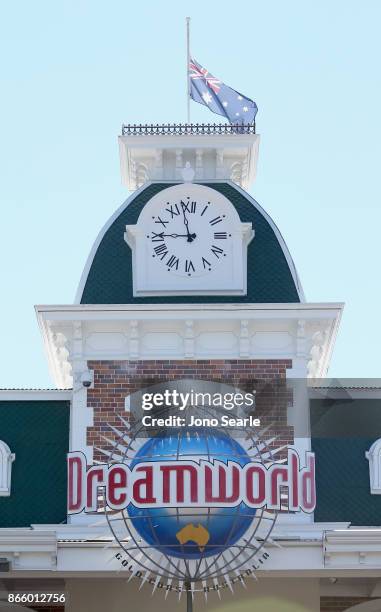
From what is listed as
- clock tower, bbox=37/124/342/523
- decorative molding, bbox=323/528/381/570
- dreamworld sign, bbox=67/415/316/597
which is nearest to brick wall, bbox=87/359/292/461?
clock tower, bbox=37/124/342/523

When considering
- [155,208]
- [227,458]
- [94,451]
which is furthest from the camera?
[155,208]

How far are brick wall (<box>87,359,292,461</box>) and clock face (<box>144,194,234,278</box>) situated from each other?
2.02m

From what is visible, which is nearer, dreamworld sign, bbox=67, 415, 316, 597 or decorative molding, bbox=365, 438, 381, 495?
dreamworld sign, bbox=67, 415, 316, 597

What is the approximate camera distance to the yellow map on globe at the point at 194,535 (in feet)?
85.4

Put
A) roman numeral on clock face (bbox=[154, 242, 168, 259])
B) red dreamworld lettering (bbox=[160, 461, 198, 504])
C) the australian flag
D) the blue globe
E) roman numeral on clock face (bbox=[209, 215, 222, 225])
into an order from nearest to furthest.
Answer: the blue globe → red dreamworld lettering (bbox=[160, 461, 198, 504]) → roman numeral on clock face (bbox=[154, 242, 168, 259]) → roman numeral on clock face (bbox=[209, 215, 222, 225]) → the australian flag

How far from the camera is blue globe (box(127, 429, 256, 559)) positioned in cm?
2598

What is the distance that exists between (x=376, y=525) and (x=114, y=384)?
5518 millimetres

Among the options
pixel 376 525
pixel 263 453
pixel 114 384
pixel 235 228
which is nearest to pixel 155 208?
pixel 235 228

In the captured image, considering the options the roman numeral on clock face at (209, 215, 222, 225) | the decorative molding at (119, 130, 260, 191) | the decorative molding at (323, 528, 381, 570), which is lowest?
the decorative molding at (323, 528, 381, 570)

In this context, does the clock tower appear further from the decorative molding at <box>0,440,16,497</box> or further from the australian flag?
the decorative molding at <box>0,440,16,497</box>

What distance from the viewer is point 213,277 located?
1184 inches

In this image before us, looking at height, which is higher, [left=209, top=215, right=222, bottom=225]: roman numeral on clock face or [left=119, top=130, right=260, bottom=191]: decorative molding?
[left=119, top=130, right=260, bottom=191]: decorative molding

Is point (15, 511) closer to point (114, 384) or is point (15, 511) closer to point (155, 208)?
point (114, 384)

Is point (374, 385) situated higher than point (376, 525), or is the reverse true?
point (374, 385)
